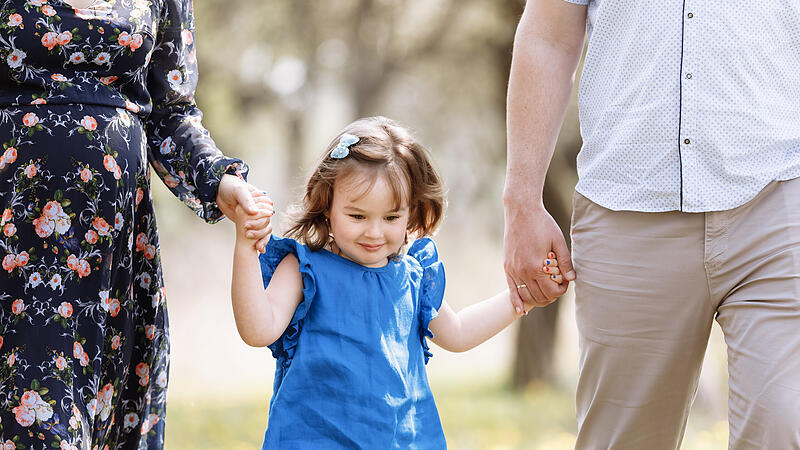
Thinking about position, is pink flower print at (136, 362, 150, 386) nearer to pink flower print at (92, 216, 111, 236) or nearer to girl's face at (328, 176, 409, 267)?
pink flower print at (92, 216, 111, 236)

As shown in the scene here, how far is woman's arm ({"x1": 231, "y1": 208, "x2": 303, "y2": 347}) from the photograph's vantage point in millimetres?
2273

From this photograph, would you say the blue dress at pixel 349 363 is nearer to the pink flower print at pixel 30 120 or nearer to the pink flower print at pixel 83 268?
the pink flower print at pixel 83 268

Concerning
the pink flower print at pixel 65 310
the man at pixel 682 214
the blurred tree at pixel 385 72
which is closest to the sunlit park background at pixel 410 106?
the blurred tree at pixel 385 72

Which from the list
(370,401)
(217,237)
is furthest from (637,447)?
(217,237)

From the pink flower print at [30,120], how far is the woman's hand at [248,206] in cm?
45

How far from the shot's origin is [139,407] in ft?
8.39

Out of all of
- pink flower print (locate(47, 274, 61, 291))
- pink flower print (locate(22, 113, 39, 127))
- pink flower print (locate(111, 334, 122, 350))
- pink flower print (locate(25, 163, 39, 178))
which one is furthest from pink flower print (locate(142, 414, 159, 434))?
pink flower print (locate(22, 113, 39, 127))

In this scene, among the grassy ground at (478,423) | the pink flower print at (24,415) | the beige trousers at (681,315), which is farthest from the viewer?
the grassy ground at (478,423)

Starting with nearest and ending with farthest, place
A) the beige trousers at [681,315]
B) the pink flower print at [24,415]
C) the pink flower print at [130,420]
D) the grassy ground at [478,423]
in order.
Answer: the beige trousers at [681,315] < the pink flower print at [24,415] < the pink flower print at [130,420] < the grassy ground at [478,423]

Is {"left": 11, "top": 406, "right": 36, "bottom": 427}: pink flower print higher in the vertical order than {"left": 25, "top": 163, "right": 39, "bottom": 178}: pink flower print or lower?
lower

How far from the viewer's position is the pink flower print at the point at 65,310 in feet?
7.47

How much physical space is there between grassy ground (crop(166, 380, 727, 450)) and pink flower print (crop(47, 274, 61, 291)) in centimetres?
360

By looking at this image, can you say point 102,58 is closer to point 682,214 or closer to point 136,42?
point 136,42

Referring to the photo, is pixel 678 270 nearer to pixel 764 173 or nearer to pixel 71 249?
pixel 764 173
